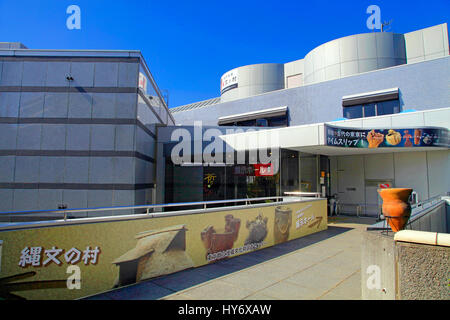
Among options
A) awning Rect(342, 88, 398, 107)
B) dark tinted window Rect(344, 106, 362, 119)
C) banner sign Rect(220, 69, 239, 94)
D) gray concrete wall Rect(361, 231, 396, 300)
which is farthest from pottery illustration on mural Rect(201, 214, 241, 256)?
banner sign Rect(220, 69, 239, 94)

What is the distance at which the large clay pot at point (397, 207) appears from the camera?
130 inches

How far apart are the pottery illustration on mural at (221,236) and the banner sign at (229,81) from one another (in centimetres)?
2757

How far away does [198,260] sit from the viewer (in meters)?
5.47

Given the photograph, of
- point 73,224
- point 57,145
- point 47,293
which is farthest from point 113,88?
point 47,293

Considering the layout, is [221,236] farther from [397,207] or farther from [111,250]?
[397,207]

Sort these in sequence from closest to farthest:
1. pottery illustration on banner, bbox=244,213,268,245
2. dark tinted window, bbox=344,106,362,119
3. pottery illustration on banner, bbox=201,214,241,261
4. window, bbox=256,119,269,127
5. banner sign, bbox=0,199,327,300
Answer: banner sign, bbox=0,199,327,300 → pottery illustration on banner, bbox=201,214,241,261 → pottery illustration on banner, bbox=244,213,268,245 → dark tinted window, bbox=344,106,362,119 → window, bbox=256,119,269,127

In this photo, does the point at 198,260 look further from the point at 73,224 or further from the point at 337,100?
the point at 337,100

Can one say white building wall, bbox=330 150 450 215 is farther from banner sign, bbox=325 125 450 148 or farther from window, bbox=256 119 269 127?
window, bbox=256 119 269 127

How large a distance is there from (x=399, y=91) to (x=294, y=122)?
6756mm

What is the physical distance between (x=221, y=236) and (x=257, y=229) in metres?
1.30

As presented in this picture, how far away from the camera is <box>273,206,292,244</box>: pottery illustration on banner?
7547mm

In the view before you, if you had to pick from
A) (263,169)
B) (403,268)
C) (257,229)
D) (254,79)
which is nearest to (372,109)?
(263,169)

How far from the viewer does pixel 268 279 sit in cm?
489

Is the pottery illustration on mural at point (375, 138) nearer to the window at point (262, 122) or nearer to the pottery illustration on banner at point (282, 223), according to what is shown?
the pottery illustration on banner at point (282, 223)
